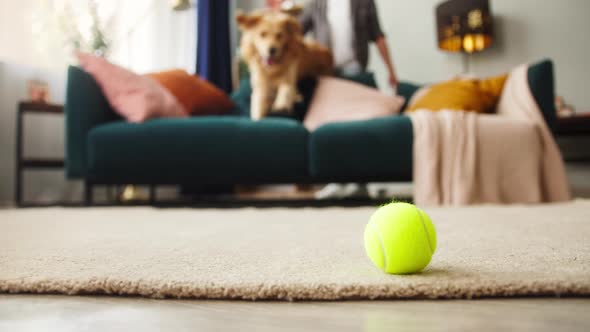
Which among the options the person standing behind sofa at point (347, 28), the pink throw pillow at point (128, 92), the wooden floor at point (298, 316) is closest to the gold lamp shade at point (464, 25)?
the person standing behind sofa at point (347, 28)

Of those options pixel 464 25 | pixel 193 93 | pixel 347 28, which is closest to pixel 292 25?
pixel 193 93

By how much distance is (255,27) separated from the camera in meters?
2.43

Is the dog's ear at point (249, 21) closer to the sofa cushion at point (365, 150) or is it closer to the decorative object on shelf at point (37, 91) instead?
the sofa cushion at point (365, 150)

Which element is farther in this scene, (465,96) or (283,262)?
(465,96)

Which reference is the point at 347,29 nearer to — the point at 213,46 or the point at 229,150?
the point at 213,46

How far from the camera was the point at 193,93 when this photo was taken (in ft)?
8.14

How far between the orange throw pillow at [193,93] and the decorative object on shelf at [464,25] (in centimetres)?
183

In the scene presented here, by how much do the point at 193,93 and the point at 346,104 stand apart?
895 millimetres

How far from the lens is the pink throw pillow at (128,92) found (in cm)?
204

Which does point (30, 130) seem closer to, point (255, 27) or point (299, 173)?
point (255, 27)

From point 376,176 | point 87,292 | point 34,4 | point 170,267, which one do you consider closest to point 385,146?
point 376,176

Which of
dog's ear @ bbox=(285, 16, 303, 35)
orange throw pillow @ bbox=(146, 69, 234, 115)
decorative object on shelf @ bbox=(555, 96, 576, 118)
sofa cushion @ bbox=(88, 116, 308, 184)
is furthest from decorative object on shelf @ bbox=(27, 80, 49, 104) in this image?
decorative object on shelf @ bbox=(555, 96, 576, 118)

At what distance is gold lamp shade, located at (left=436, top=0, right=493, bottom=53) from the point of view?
3127mm

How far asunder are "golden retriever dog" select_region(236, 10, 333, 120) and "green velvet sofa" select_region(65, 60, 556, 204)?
415 mm
